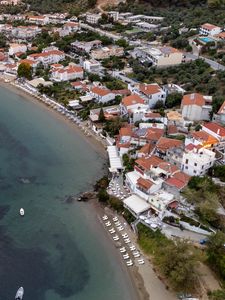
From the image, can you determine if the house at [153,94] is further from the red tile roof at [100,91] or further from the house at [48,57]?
the house at [48,57]

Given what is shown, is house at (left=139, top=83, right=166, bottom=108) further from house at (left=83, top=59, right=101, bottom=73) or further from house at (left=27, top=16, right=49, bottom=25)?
house at (left=27, top=16, right=49, bottom=25)

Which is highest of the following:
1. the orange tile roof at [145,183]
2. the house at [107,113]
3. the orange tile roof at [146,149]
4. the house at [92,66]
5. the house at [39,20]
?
the orange tile roof at [145,183]

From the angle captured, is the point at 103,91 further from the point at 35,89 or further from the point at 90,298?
the point at 90,298

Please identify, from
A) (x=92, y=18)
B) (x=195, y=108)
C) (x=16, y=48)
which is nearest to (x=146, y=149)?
(x=195, y=108)

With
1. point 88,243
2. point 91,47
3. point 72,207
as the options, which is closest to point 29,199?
point 72,207

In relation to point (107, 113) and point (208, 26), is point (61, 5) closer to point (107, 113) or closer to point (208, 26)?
point (208, 26)

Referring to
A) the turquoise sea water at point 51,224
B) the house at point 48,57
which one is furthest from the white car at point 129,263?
the house at point 48,57
